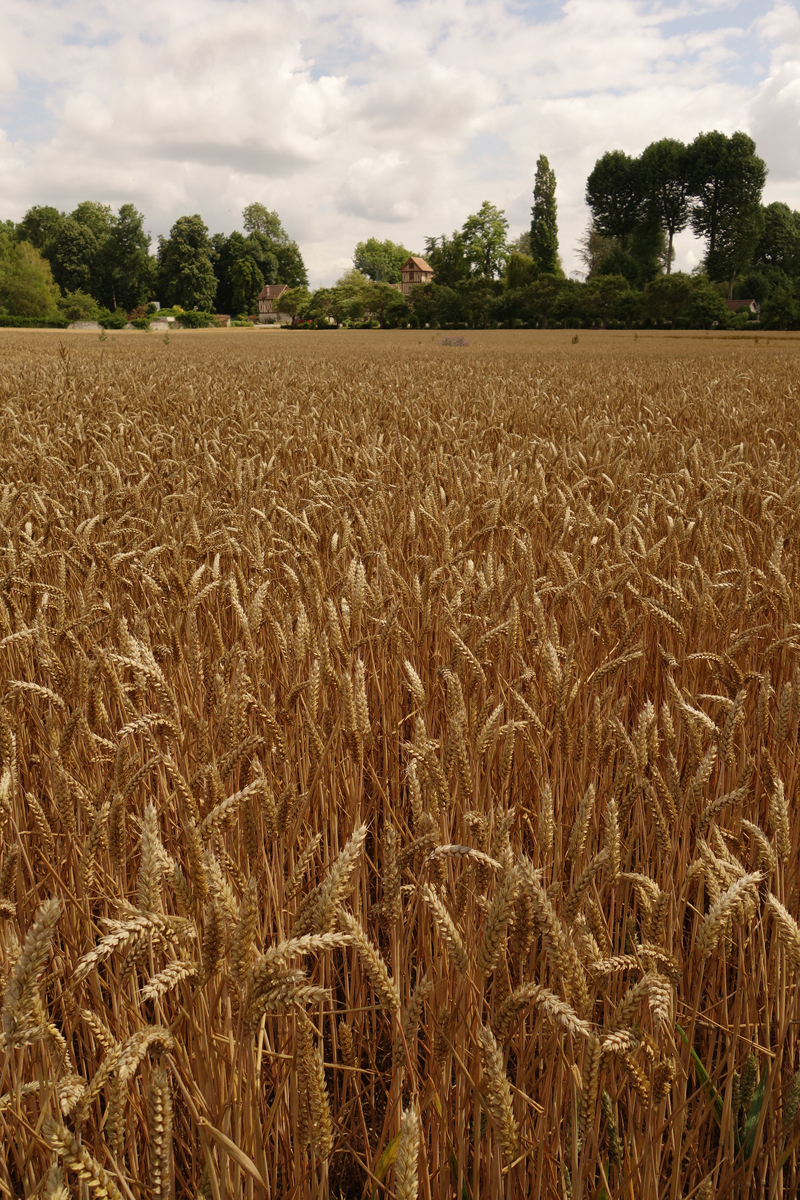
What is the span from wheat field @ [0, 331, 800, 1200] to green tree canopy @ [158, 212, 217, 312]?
295 ft

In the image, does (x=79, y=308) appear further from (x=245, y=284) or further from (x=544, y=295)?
(x=544, y=295)

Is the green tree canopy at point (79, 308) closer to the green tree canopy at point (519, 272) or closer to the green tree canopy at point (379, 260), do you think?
the green tree canopy at point (519, 272)

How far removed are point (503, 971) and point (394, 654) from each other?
1.49 meters

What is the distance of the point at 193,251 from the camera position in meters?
84.2

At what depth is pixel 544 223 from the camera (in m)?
71.8

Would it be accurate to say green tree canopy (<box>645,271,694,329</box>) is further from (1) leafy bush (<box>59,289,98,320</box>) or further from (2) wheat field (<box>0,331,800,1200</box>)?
(2) wheat field (<box>0,331,800,1200</box>)

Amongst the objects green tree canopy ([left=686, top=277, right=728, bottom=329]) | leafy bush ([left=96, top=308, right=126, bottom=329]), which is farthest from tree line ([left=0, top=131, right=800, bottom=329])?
leafy bush ([left=96, top=308, right=126, bottom=329])

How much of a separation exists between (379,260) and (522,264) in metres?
60.1

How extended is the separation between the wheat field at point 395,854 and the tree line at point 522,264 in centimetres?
4797

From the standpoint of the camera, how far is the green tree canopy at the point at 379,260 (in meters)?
114

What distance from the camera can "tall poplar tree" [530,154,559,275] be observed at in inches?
2768

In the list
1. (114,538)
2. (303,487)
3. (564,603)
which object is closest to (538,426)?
(303,487)

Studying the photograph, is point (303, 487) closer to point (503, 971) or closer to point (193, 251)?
point (503, 971)

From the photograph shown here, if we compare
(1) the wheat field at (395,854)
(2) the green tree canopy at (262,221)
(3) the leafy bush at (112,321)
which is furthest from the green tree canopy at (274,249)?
(1) the wheat field at (395,854)
